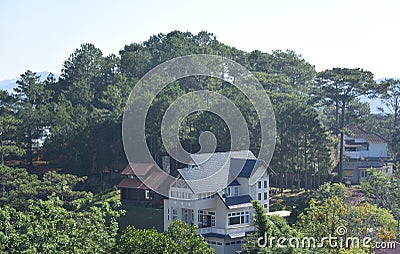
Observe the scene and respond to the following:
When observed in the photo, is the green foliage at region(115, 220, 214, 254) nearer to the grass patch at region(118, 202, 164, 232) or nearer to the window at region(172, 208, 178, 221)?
the window at region(172, 208, 178, 221)

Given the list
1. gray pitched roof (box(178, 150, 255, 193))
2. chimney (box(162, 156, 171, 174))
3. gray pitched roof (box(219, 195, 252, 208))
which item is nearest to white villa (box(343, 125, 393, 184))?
chimney (box(162, 156, 171, 174))

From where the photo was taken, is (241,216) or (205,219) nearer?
(241,216)

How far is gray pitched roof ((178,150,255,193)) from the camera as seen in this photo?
2298 centimetres

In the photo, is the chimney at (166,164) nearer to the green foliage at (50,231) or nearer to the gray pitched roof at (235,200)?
the gray pitched roof at (235,200)

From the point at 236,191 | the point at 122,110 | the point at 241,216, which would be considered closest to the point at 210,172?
the point at 236,191

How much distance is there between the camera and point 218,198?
2314 cm

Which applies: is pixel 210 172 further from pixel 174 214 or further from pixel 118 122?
pixel 118 122

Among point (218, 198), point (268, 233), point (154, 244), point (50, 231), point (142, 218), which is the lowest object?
point (142, 218)

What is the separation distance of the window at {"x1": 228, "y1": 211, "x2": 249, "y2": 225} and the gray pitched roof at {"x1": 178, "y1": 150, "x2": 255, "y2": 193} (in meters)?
1.20

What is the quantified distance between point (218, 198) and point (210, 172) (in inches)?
47.0

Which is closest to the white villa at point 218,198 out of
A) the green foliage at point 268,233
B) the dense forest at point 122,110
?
the green foliage at point 268,233

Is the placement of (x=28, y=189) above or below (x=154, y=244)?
above
